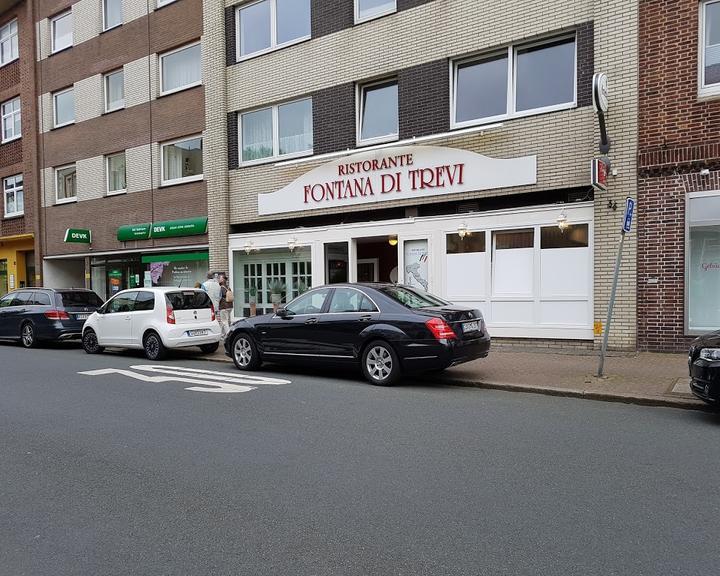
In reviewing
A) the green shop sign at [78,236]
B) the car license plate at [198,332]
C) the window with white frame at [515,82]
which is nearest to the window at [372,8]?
the window with white frame at [515,82]

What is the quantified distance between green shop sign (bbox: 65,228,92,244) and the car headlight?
63.9 ft

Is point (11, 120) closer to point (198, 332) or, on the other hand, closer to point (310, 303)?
point (198, 332)

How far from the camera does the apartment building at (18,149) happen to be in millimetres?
22828

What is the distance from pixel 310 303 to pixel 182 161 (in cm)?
1072

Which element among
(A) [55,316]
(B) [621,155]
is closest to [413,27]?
(B) [621,155]

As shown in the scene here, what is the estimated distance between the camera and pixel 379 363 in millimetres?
A: 8625

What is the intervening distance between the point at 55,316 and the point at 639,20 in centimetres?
1463

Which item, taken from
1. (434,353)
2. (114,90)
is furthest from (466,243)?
(114,90)

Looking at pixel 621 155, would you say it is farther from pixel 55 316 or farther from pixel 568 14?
pixel 55 316

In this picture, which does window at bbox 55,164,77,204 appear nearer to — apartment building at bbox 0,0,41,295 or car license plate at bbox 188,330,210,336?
apartment building at bbox 0,0,41,295

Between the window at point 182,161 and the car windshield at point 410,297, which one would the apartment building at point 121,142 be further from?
the car windshield at point 410,297

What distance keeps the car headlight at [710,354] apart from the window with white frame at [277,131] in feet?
36.2

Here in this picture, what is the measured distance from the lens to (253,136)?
54.2 ft

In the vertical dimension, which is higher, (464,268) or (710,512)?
(464,268)
